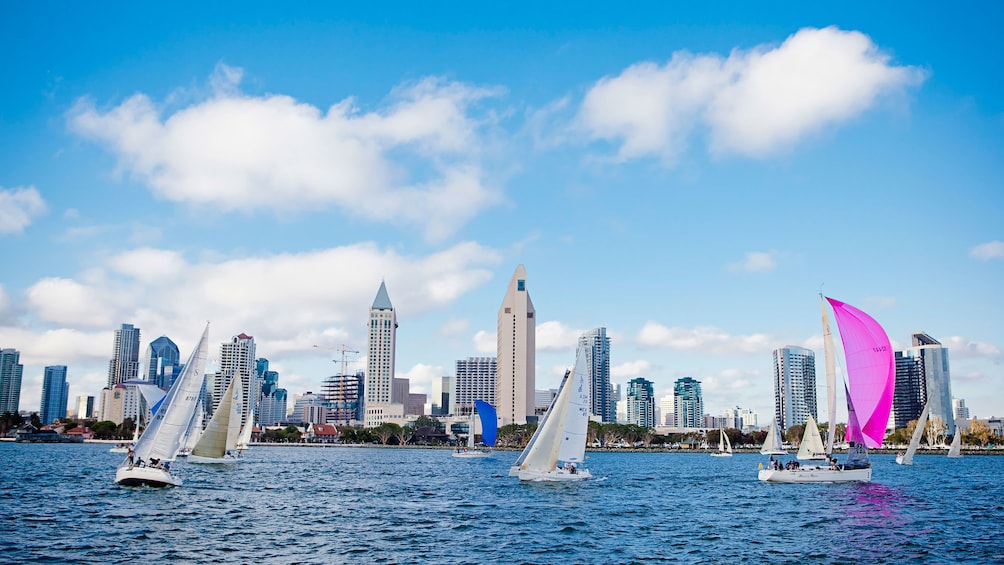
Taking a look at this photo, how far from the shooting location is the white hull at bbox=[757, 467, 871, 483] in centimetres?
6888

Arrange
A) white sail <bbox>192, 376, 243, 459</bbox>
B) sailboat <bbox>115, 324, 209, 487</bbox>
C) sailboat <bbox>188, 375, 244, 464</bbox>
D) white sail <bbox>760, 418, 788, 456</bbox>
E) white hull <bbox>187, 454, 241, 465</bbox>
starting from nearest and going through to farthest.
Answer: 1. sailboat <bbox>115, 324, 209, 487</bbox>
2. white sail <bbox>192, 376, 243, 459</bbox>
3. sailboat <bbox>188, 375, 244, 464</bbox>
4. white hull <bbox>187, 454, 241, 465</bbox>
5. white sail <bbox>760, 418, 788, 456</bbox>

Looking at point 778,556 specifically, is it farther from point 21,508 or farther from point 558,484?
point 21,508

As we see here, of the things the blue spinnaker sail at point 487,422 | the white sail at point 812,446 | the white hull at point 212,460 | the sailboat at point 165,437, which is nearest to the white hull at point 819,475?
the sailboat at point 165,437

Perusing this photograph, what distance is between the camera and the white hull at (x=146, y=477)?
2315 inches

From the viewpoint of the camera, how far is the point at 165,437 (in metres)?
60.0

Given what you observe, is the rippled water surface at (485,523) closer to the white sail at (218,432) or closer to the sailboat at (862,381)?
the sailboat at (862,381)

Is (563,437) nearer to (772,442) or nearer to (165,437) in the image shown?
(165,437)

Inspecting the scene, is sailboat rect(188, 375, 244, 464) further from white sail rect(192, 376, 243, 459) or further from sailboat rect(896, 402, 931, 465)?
sailboat rect(896, 402, 931, 465)

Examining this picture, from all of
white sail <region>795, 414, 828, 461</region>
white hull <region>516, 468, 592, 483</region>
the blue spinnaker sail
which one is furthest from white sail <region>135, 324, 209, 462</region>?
white sail <region>795, 414, 828, 461</region>

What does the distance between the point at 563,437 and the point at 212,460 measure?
50.1 m

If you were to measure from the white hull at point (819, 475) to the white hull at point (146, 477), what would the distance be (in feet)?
169

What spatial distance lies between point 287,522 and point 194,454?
58073 mm

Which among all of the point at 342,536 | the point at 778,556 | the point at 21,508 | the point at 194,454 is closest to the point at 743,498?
the point at 778,556

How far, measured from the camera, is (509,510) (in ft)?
173
